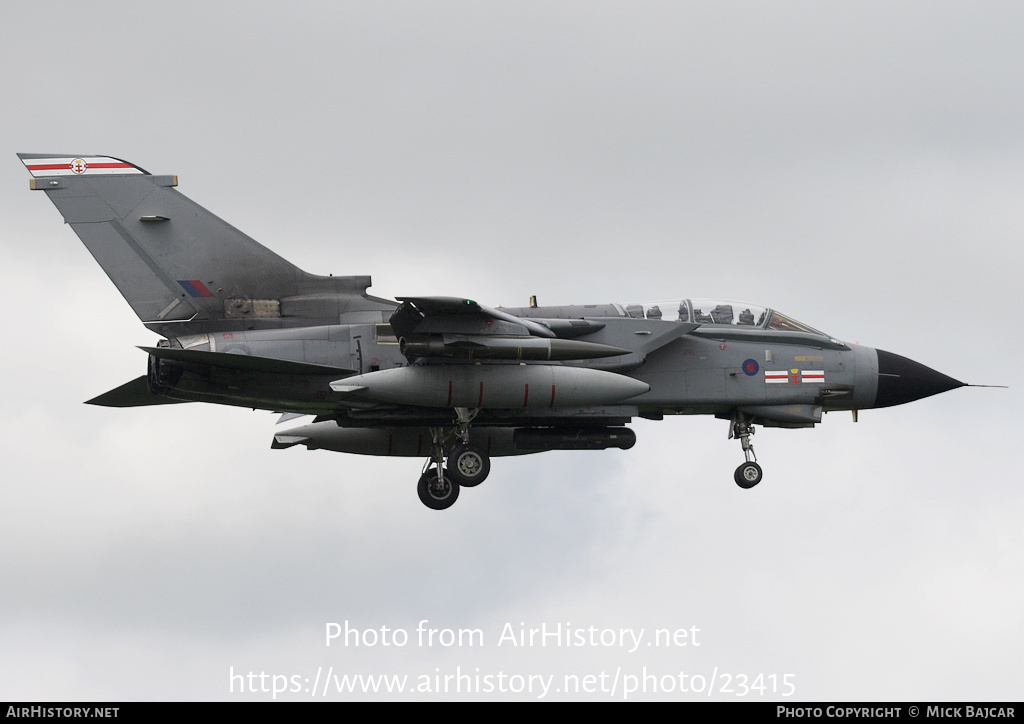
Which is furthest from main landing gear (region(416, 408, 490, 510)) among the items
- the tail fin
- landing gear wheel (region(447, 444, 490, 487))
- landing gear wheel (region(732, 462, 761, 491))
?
landing gear wheel (region(732, 462, 761, 491))

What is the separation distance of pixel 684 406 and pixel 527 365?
3.28m

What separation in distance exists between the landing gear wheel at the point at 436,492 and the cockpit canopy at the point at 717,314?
4177 millimetres

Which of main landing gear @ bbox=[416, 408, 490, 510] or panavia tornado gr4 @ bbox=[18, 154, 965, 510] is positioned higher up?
panavia tornado gr4 @ bbox=[18, 154, 965, 510]

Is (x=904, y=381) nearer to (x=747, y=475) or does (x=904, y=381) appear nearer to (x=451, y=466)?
(x=747, y=475)

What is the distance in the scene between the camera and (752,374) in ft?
84.7

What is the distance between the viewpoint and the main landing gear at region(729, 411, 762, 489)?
86.1 ft

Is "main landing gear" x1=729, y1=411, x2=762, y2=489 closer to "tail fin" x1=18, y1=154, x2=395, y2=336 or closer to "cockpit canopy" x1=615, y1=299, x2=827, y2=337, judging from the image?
"cockpit canopy" x1=615, y1=299, x2=827, y2=337

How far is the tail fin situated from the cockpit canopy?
14.4 feet

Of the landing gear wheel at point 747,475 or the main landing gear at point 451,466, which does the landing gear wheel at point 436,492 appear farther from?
the landing gear wheel at point 747,475

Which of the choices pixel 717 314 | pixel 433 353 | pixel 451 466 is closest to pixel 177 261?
pixel 433 353
